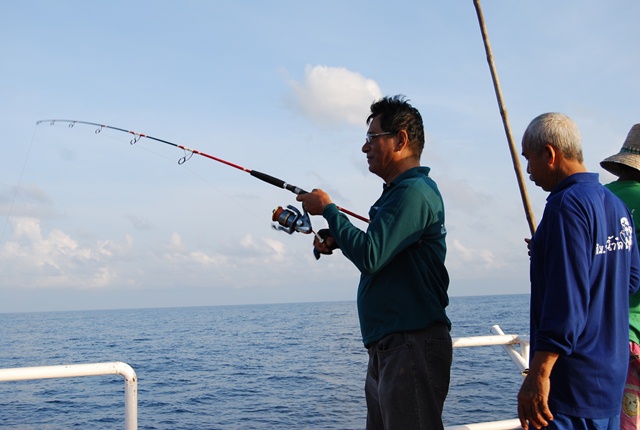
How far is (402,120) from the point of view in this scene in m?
2.75

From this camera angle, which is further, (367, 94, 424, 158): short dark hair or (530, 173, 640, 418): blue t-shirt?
(367, 94, 424, 158): short dark hair

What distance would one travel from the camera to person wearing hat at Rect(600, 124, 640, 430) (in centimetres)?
264

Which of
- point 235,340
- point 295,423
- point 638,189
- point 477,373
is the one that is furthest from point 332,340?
point 638,189

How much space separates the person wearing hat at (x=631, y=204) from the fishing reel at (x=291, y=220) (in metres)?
1.34

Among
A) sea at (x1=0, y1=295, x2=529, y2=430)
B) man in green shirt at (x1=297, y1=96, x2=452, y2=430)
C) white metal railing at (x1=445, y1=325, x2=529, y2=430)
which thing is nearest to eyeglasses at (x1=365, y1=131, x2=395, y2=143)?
man in green shirt at (x1=297, y1=96, x2=452, y2=430)

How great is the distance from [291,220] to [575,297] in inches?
55.4

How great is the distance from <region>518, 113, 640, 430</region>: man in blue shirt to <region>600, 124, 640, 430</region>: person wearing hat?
20.0 inches

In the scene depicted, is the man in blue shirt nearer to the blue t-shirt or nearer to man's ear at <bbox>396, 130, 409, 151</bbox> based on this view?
the blue t-shirt

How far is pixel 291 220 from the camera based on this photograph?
10.0ft

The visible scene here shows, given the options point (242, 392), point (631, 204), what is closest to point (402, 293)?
point (631, 204)

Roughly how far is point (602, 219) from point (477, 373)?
712 inches

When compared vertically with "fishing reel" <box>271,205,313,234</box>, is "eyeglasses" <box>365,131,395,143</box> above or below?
above

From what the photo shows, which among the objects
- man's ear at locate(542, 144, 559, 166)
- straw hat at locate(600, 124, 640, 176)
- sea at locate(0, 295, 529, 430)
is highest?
straw hat at locate(600, 124, 640, 176)

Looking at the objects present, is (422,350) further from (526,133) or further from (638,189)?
(638,189)
